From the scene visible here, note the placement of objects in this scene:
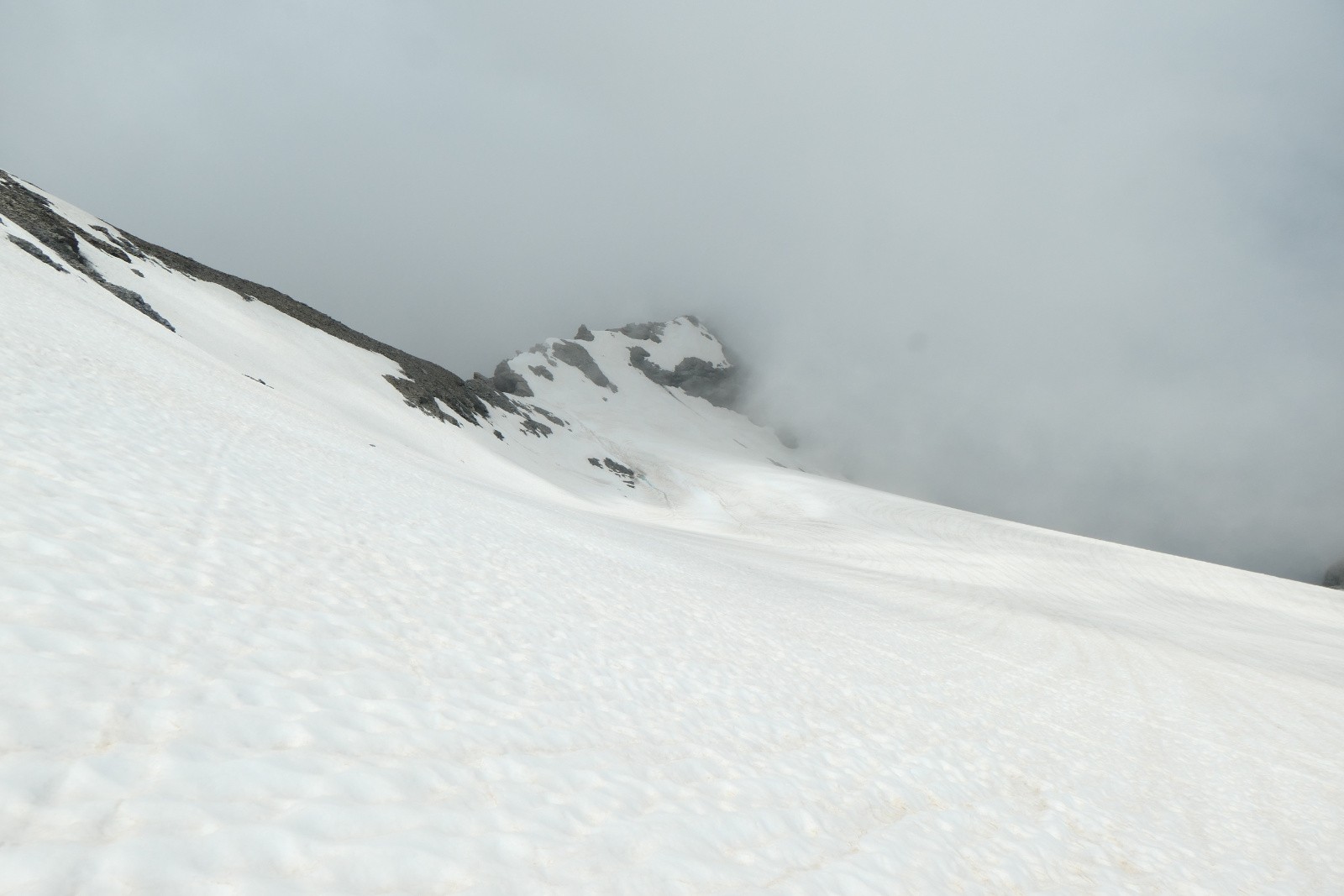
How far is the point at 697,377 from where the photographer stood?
145m

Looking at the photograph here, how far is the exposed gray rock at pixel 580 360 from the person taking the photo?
377ft

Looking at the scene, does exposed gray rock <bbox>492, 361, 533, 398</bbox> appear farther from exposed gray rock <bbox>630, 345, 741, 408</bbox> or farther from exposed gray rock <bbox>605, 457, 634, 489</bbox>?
exposed gray rock <bbox>605, 457, 634, 489</bbox>

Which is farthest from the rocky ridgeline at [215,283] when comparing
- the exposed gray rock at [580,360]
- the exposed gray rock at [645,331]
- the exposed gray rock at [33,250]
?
the exposed gray rock at [645,331]

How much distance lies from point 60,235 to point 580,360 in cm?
9325

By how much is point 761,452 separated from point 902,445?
83709 mm

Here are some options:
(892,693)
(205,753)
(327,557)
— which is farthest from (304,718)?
(892,693)

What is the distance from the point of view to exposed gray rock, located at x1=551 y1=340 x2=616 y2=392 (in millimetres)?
115000

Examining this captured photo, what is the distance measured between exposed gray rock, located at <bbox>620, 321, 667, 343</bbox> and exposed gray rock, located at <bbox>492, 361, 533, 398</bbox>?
178ft

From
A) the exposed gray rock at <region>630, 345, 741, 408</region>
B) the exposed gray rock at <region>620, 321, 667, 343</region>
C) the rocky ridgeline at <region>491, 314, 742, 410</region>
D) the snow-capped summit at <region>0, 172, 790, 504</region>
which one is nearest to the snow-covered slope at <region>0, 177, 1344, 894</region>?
the snow-capped summit at <region>0, 172, 790, 504</region>

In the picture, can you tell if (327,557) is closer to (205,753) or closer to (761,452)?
(205,753)

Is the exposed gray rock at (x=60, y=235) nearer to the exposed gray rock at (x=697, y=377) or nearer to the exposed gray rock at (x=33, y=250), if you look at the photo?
the exposed gray rock at (x=33, y=250)

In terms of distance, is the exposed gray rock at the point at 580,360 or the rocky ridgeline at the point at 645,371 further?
the exposed gray rock at the point at 580,360

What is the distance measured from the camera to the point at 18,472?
4.79 metres

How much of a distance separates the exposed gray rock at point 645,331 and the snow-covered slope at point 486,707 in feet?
455
